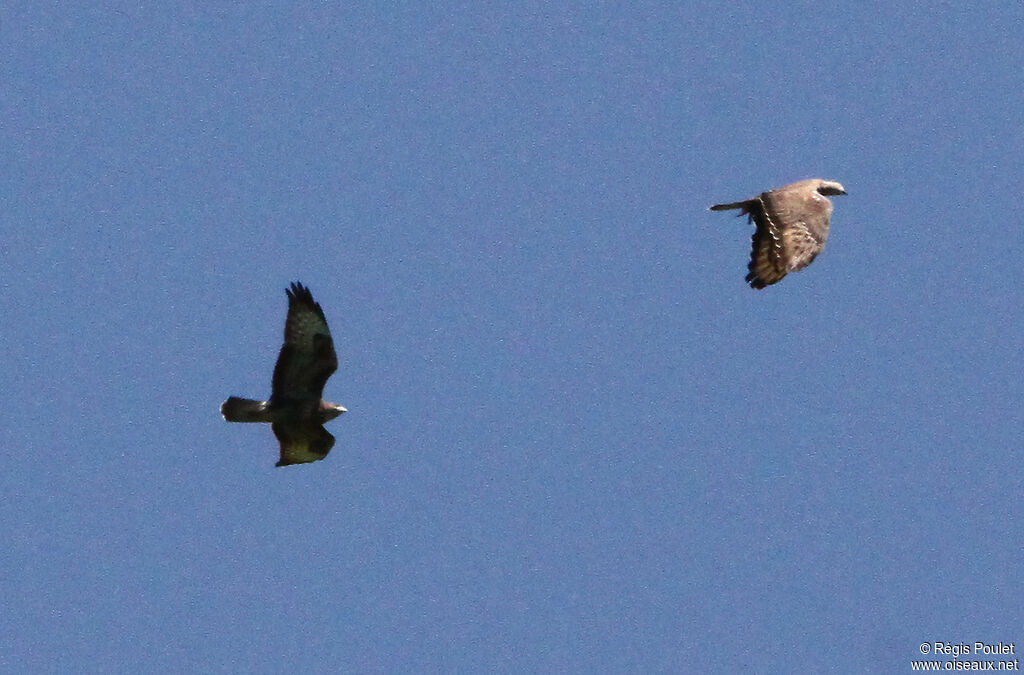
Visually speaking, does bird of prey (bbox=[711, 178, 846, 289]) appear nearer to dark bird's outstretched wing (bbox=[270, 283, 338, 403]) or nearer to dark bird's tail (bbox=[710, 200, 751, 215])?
dark bird's tail (bbox=[710, 200, 751, 215])

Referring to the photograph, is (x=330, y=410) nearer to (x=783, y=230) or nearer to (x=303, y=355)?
(x=303, y=355)

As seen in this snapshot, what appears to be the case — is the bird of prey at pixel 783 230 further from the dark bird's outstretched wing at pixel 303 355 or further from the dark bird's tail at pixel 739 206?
the dark bird's outstretched wing at pixel 303 355

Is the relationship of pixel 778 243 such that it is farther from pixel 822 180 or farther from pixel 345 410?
pixel 345 410

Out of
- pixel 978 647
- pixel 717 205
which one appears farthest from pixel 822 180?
pixel 978 647

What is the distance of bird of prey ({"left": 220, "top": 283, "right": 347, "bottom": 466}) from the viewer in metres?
21.6

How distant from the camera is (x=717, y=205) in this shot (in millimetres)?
22484

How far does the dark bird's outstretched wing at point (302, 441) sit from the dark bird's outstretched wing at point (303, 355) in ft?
0.97

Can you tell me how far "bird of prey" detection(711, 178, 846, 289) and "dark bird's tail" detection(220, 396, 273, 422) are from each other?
14.9ft

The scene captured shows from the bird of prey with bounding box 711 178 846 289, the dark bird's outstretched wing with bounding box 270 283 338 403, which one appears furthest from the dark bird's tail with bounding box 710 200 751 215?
the dark bird's outstretched wing with bounding box 270 283 338 403

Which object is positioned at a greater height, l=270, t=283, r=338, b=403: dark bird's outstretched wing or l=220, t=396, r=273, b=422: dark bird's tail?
l=270, t=283, r=338, b=403: dark bird's outstretched wing

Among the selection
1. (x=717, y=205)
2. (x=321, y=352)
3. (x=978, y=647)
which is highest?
(x=717, y=205)

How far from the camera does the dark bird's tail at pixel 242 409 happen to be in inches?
854

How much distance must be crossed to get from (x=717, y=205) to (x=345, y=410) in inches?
154

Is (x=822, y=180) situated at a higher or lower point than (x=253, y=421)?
higher
